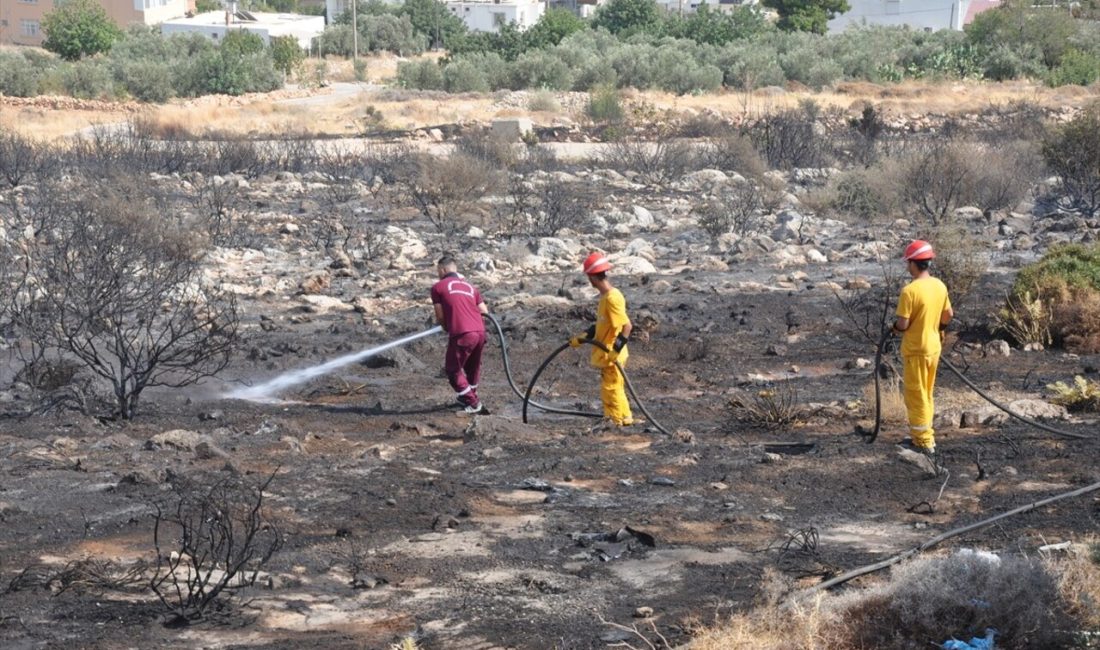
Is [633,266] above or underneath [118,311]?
underneath

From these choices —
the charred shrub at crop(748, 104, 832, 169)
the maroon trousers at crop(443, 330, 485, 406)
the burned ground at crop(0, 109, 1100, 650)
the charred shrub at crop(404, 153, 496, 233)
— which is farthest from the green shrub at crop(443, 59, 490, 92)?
the maroon trousers at crop(443, 330, 485, 406)

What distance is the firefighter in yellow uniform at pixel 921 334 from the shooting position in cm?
913

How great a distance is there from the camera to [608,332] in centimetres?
1009

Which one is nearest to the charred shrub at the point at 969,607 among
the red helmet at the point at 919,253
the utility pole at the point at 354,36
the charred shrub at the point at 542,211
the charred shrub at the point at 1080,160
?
the red helmet at the point at 919,253

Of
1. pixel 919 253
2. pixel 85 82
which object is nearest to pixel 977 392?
pixel 919 253

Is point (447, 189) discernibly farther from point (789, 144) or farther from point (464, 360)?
point (464, 360)

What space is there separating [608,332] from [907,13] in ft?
264

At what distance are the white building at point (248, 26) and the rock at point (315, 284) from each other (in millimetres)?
58573

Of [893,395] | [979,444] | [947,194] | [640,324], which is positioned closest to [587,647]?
[979,444]

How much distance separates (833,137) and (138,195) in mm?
17964

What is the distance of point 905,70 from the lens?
183ft

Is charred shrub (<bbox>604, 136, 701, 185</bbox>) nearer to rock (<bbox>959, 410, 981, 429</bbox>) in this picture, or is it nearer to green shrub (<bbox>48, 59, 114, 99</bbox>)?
rock (<bbox>959, 410, 981, 429</bbox>)

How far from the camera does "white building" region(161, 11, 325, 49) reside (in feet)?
248

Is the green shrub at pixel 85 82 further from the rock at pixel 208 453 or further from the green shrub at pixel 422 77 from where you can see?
the rock at pixel 208 453
